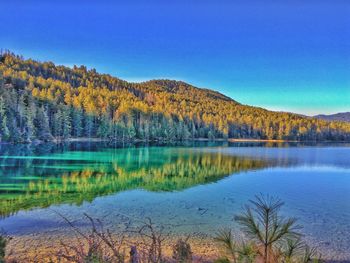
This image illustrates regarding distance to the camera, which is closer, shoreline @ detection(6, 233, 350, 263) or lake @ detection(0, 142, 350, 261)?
shoreline @ detection(6, 233, 350, 263)

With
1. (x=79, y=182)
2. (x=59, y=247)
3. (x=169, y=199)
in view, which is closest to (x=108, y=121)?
(x=79, y=182)

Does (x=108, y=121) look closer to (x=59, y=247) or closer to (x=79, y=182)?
(x=79, y=182)

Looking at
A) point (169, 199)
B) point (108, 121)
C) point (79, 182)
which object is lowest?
point (169, 199)

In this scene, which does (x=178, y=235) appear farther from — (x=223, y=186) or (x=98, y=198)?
(x=223, y=186)

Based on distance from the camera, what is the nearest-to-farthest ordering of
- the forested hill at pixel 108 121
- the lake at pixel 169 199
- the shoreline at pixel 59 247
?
1. the shoreline at pixel 59 247
2. the lake at pixel 169 199
3. the forested hill at pixel 108 121

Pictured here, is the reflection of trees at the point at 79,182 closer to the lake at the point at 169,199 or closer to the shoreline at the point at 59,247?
the lake at the point at 169,199

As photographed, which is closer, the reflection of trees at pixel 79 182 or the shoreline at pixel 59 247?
the shoreline at pixel 59 247

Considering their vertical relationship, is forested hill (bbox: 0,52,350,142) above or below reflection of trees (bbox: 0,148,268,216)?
above

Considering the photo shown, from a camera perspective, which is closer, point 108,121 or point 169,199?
point 169,199

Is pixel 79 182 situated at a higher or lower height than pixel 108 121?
lower

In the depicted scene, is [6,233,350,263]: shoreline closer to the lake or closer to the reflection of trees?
the lake

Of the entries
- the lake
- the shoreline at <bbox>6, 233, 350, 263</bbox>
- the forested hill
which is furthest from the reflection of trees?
the forested hill

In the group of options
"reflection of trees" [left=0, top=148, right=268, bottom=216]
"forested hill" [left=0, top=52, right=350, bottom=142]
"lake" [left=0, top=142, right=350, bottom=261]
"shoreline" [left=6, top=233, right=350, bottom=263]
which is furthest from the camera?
"forested hill" [left=0, top=52, right=350, bottom=142]

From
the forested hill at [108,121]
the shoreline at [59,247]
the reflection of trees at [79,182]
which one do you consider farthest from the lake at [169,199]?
the forested hill at [108,121]
